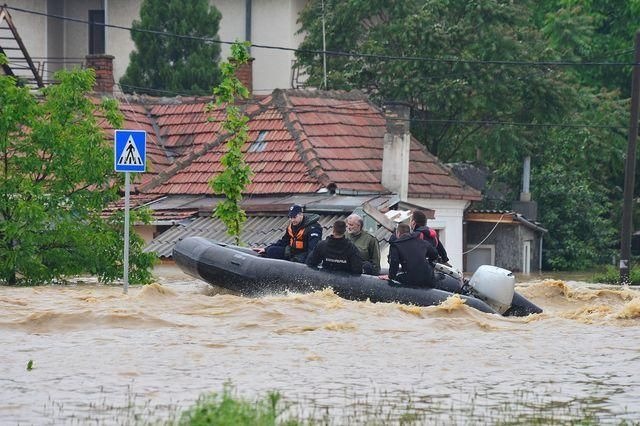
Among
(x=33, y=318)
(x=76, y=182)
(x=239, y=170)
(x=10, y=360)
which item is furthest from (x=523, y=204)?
(x=10, y=360)

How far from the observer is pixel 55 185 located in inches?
1046

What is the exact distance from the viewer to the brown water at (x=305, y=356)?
1346cm

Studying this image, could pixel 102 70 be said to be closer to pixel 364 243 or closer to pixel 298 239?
pixel 298 239

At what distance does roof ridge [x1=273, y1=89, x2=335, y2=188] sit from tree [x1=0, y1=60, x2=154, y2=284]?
9.76 meters

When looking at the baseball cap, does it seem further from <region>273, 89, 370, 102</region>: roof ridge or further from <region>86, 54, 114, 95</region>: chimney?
<region>86, 54, 114, 95</region>: chimney

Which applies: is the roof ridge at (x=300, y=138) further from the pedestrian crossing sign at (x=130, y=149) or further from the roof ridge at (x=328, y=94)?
the pedestrian crossing sign at (x=130, y=149)

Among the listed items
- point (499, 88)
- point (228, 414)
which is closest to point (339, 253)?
point (228, 414)

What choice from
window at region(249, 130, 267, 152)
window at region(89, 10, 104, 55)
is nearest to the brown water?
window at region(249, 130, 267, 152)

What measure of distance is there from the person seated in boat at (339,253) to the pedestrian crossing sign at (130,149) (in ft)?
8.95

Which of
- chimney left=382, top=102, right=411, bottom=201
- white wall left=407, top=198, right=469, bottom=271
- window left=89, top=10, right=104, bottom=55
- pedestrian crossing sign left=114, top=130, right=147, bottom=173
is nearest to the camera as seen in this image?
pedestrian crossing sign left=114, top=130, right=147, bottom=173

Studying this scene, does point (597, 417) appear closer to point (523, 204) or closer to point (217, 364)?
point (217, 364)

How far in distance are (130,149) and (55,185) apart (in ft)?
17.3

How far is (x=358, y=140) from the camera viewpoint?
3928cm

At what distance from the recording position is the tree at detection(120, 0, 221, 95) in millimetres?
49062
